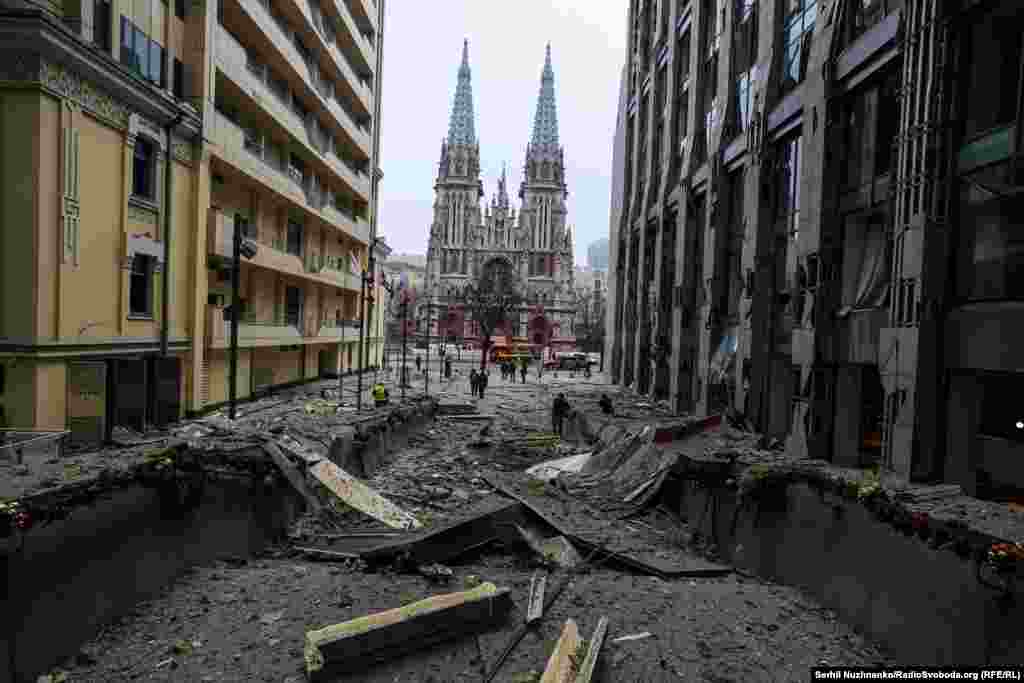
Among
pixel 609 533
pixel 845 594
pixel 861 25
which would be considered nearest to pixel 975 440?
pixel 845 594

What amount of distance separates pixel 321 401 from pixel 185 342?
18.9ft

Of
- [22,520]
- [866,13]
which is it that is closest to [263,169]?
[22,520]

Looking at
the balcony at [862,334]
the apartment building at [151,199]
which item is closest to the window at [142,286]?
the apartment building at [151,199]

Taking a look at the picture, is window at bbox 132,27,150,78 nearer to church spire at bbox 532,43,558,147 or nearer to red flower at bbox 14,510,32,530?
red flower at bbox 14,510,32,530

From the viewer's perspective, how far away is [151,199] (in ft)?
54.0

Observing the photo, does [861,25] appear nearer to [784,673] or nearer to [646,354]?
[784,673]

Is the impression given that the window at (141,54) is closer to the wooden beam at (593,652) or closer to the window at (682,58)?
the wooden beam at (593,652)

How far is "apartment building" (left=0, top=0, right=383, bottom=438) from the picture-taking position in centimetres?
1270

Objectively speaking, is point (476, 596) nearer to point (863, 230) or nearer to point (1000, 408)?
point (1000, 408)

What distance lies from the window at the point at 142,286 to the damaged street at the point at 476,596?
3.30m

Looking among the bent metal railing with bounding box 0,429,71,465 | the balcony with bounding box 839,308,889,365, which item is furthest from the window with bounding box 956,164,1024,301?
the bent metal railing with bounding box 0,429,71,465

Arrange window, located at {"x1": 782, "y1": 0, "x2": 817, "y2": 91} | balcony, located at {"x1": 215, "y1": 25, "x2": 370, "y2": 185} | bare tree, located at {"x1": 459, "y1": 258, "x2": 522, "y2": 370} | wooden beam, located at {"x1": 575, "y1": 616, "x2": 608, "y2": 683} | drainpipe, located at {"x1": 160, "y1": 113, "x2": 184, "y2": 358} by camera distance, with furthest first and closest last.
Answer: bare tree, located at {"x1": 459, "y1": 258, "x2": 522, "y2": 370} < balcony, located at {"x1": 215, "y1": 25, "x2": 370, "y2": 185} < drainpipe, located at {"x1": 160, "y1": 113, "x2": 184, "y2": 358} < window, located at {"x1": 782, "y1": 0, "x2": 817, "y2": 91} < wooden beam, located at {"x1": 575, "y1": 616, "x2": 608, "y2": 683}

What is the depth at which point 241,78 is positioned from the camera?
66.0 ft

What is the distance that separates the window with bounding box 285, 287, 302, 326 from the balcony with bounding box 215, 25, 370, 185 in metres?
5.98
